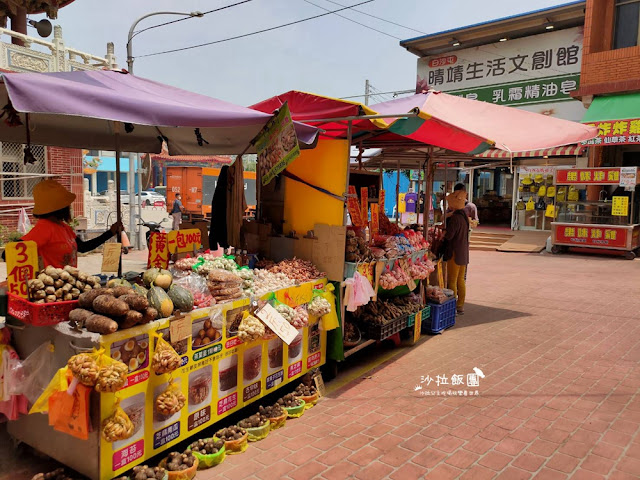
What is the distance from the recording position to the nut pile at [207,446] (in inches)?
136

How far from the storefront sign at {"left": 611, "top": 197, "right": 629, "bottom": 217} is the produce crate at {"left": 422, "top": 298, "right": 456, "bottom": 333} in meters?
9.52

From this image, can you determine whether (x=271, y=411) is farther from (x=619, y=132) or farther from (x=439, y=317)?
(x=619, y=132)

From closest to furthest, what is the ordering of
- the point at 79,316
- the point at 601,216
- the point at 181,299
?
the point at 79,316 < the point at 181,299 < the point at 601,216

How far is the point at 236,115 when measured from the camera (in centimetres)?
397

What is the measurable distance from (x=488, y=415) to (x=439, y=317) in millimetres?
2614

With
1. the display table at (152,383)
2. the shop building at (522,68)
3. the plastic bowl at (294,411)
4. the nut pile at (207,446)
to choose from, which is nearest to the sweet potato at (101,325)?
the display table at (152,383)

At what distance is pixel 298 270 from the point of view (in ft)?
15.9

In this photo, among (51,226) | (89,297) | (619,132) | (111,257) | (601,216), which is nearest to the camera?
(89,297)

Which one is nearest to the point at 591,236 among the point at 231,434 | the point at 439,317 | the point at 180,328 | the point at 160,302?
the point at 439,317

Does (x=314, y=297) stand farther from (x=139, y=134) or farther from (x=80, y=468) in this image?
(x=139, y=134)

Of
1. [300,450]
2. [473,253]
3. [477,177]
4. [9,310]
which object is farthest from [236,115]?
[477,177]

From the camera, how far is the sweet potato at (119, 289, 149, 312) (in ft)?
10.00

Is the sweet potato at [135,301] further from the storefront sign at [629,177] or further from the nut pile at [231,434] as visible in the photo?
the storefront sign at [629,177]

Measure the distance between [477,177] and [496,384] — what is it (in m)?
21.2
